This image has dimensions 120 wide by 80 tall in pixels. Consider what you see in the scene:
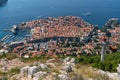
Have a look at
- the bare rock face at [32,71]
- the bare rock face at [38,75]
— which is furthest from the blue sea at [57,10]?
the bare rock face at [38,75]

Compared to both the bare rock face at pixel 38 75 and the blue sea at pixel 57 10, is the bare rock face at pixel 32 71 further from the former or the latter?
the blue sea at pixel 57 10

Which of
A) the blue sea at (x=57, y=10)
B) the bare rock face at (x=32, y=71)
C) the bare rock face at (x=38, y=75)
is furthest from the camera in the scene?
the blue sea at (x=57, y=10)

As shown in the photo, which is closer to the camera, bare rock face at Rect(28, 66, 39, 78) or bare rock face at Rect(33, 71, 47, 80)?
bare rock face at Rect(33, 71, 47, 80)

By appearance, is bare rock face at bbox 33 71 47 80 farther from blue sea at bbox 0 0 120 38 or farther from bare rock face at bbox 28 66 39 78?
blue sea at bbox 0 0 120 38

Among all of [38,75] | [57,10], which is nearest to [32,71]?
[38,75]

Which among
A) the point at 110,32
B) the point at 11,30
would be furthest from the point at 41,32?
the point at 110,32

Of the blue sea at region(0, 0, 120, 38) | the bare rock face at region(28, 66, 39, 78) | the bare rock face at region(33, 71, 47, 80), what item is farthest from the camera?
the blue sea at region(0, 0, 120, 38)

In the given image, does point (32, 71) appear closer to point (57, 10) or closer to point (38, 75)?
point (38, 75)

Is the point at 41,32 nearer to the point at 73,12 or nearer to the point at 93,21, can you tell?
the point at 93,21

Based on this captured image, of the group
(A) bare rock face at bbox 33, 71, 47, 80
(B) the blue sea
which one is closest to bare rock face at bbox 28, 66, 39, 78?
(A) bare rock face at bbox 33, 71, 47, 80
